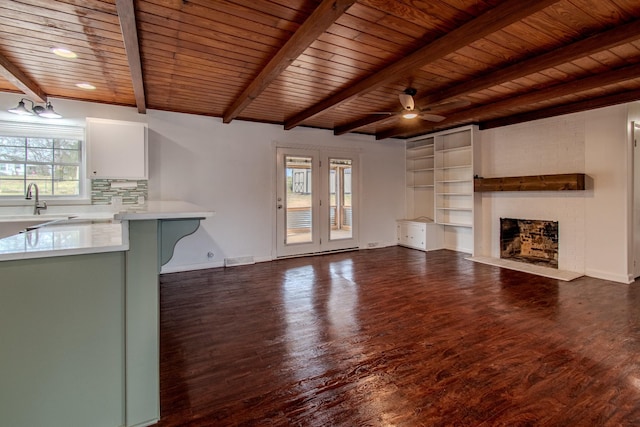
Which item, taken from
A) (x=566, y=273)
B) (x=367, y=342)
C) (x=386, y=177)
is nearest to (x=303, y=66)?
(x=367, y=342)

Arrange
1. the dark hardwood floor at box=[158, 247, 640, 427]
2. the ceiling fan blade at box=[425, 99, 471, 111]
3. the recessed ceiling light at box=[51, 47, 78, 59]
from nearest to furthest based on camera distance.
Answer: the dark hardwood floor at box=[158, 247, 640, 427]
the recessed ceiling light at box=[51, 47, 78, 59]
the ceiling fan blade at box=[425, 99, 471, 111]

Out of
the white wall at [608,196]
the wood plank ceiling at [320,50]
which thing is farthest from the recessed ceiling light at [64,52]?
the white wall at [608,196]

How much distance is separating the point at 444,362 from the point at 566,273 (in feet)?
11.8

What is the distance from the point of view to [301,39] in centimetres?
242

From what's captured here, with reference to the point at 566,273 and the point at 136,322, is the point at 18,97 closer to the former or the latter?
the point at 136,322

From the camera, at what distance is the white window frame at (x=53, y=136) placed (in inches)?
158

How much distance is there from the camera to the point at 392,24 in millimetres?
2436

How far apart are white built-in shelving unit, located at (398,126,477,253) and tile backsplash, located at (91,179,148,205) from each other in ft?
17.0

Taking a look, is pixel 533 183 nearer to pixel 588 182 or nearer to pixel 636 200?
pixel 588 182

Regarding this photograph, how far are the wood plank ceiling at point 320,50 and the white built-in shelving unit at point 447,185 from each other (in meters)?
1.83

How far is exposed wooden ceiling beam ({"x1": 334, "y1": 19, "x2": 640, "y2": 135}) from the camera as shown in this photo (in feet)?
8.14

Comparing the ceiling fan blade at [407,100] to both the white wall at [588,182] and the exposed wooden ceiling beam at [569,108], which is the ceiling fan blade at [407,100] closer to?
the exposed wooden ceiling beam at [569,108]

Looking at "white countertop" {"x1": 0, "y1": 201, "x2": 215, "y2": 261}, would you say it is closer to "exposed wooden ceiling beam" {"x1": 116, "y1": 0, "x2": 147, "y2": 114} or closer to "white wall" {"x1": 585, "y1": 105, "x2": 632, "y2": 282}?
"exposed wooden ceiling beam" {"x1": 116, "y1": 0, "x2": 147, "y2": 114}

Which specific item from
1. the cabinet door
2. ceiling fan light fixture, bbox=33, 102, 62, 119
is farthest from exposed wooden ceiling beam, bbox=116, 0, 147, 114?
the cabinet door
